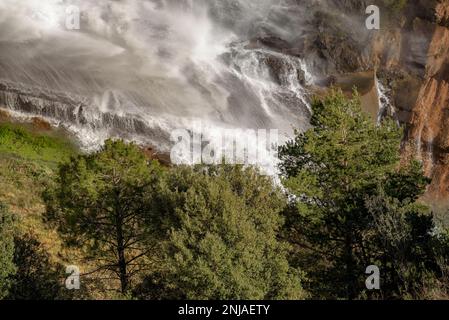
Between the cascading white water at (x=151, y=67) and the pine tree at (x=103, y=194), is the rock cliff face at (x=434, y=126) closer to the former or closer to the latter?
the cascading white water at (x=151, y=67)

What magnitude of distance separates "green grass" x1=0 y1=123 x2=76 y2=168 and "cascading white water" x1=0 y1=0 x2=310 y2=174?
0.92 metres

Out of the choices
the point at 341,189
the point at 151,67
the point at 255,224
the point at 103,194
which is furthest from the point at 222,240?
the point at 151,67

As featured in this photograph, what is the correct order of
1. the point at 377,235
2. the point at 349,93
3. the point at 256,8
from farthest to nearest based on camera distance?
the point at 256,8 < the point at 349,93 < the point at 377,235

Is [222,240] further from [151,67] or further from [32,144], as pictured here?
[151,67]

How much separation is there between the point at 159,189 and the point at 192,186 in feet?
6.13

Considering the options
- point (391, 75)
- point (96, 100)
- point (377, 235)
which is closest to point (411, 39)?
point (391, 75)

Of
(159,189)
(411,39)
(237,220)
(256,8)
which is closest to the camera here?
(237,220)

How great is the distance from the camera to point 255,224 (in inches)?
642

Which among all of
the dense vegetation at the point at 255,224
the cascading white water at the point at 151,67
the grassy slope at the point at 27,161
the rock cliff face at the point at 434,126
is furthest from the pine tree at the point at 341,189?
the rock cliff face at the point at 434,126

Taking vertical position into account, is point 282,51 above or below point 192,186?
above

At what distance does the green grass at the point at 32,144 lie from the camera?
30250mm

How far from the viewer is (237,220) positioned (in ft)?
49.1

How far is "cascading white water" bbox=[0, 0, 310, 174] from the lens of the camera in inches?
1241
